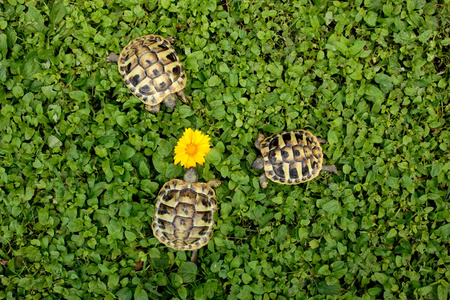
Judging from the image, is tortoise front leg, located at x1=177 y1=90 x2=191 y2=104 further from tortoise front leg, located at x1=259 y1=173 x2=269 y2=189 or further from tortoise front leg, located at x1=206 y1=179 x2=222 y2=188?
tortoise front leg, located at x1=259 y1=173 x2=269 y2=189

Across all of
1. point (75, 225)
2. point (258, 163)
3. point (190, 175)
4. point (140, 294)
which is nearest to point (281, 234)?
point (258, 163)

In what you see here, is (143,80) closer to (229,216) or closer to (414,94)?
(229,216)

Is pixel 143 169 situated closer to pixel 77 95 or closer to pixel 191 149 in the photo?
pixel 191 149

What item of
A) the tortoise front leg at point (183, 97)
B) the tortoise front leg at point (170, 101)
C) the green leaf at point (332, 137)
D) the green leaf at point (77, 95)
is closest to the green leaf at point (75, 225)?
the green leaf at point (77, 95)

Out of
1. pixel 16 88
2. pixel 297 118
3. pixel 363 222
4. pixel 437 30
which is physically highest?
pixel 437 30

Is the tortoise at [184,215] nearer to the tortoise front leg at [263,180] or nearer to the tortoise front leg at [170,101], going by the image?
the tortoise front leg at [263,180]

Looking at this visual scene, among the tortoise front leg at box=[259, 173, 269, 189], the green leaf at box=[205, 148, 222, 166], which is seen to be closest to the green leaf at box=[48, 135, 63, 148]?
the green leaf at box=[205, 148, 222, 166]

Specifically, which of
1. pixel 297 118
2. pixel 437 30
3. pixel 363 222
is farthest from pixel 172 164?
pixel 437 30
